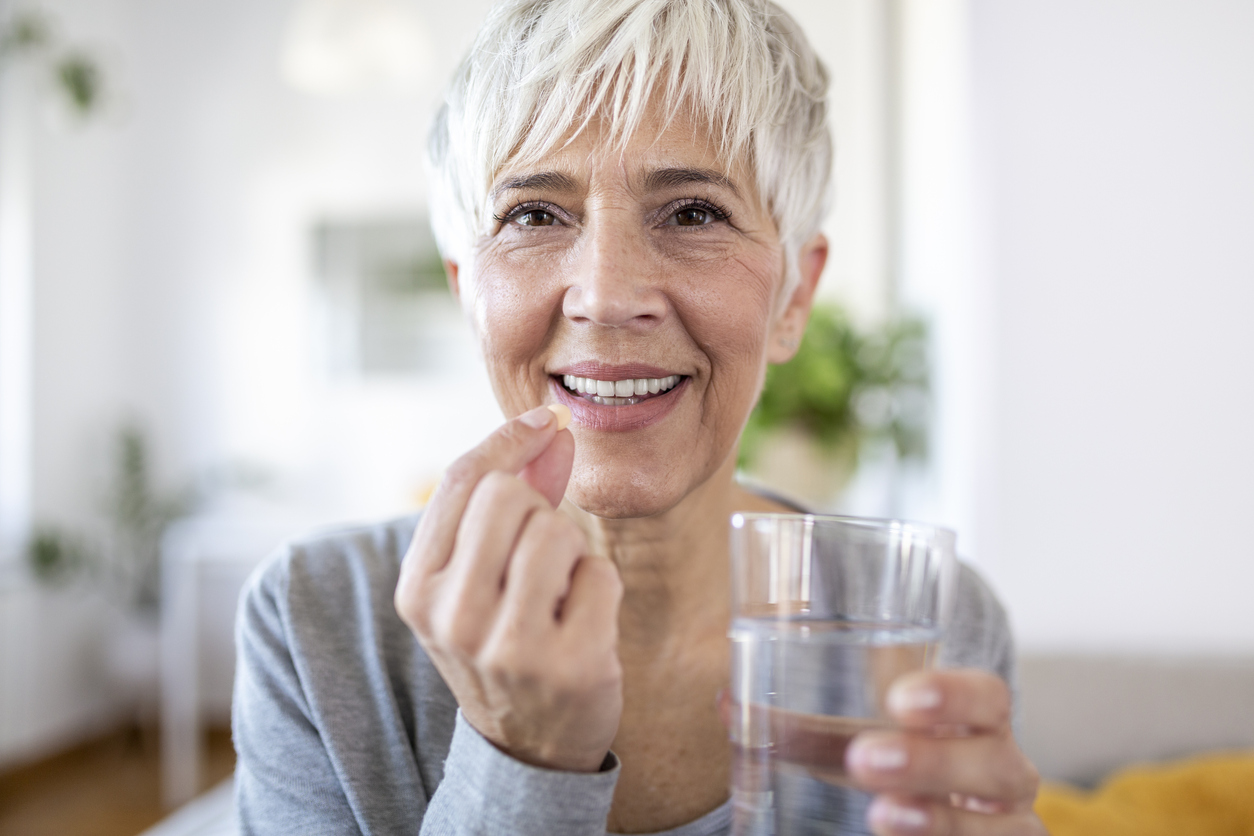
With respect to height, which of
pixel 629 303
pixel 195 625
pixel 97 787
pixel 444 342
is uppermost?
pixel 444 342

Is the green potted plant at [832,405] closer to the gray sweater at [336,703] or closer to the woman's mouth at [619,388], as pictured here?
the gray sweater at [336,703]

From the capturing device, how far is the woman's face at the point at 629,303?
86 centimetres

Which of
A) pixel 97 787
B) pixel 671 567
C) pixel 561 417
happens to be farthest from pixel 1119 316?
pixel 97 787

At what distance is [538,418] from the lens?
0.67 m

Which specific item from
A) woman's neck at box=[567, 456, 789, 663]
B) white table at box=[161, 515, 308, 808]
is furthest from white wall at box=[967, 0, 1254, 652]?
white table at box=[161, 515, 308, 808]

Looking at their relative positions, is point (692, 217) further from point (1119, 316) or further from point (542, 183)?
point (1119, 316)

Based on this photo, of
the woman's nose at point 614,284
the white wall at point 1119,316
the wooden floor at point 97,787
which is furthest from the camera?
the wooden floor at point 97,787

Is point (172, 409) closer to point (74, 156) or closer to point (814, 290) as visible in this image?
point (74, 156)

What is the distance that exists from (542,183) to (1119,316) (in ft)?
4.86

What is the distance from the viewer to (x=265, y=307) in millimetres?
4758

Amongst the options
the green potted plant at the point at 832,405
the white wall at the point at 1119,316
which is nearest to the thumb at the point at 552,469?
the white wall at the point at 1119,316

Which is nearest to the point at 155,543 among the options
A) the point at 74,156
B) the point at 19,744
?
the point at 19,744

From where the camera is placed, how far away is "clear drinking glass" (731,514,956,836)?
1.66 ft

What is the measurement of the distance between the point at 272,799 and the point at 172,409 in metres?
4.42
